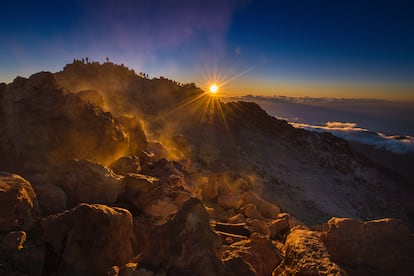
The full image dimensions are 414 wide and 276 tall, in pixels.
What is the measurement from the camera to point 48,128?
31.1 ft

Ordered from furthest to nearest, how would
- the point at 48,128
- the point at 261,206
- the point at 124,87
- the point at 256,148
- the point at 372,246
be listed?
the point at 124,87 < the point at 256,148 < the point at 261,206 < the point at 48,128 < the point at 372,246

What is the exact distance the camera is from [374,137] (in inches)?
3713

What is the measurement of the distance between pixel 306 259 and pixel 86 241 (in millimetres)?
3817

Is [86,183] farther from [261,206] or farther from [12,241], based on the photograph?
[261,206]

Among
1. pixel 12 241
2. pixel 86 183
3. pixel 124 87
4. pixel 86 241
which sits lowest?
pixel 86 241

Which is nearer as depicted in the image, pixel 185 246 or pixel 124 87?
pixel 185 246

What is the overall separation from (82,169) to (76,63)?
29440mm

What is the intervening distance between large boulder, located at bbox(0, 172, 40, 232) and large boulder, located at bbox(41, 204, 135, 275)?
353 mm

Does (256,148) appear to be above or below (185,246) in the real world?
below

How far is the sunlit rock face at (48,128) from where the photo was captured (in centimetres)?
878

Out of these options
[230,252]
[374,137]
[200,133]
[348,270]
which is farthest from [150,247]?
[374,137]

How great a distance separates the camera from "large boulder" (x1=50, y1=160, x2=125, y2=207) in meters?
7.00

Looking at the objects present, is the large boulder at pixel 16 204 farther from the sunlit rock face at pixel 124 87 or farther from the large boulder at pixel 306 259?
the sunlit rock face at pixel 124 87

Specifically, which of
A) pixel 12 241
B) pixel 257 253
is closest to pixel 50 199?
pixel 12 241
